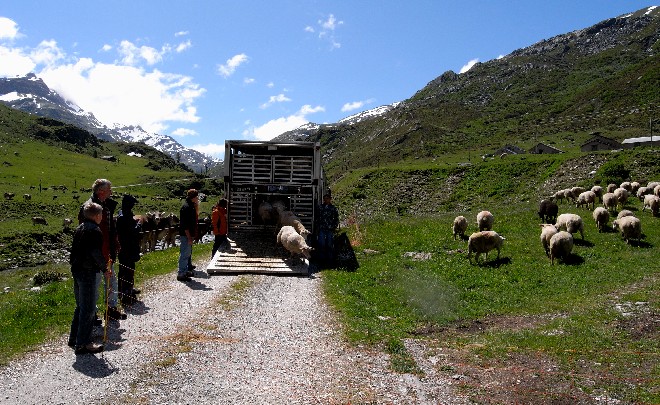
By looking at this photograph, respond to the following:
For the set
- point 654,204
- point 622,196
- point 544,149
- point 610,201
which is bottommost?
point 654,204

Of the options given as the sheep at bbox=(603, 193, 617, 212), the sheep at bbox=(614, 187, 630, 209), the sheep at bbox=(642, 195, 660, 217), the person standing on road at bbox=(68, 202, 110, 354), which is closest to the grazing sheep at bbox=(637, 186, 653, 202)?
the sheep at bbox=(614, 187, 630, 209)

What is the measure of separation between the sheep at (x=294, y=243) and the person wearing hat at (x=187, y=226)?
414 cm

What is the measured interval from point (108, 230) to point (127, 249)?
9.07ft

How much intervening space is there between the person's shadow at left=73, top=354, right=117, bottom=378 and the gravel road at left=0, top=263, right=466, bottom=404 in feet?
0.06

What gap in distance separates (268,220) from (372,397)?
1573 cm

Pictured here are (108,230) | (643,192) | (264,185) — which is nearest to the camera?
(108,230)

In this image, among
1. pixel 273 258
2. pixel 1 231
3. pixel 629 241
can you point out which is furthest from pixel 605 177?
pixel 1 231

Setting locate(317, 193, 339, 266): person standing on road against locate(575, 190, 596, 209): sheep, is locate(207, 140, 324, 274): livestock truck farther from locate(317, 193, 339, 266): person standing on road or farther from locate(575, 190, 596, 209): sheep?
locate(575, 190, 596, 209): sheep

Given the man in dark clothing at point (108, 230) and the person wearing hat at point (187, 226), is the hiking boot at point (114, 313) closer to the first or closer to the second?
the man in dark clothing at point (108, 230)

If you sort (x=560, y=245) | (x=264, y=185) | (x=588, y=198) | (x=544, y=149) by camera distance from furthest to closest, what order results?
1. (x=544, y=149)
2. (x=588, y=198)
3. (x=264, y=185)
4. (x=560, y=245)

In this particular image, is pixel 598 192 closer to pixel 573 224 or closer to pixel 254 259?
pixel 573 224

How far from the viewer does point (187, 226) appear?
54.1 feet

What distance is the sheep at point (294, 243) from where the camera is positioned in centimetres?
1897

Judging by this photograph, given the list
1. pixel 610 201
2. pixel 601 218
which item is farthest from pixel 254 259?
pixel 610 201
